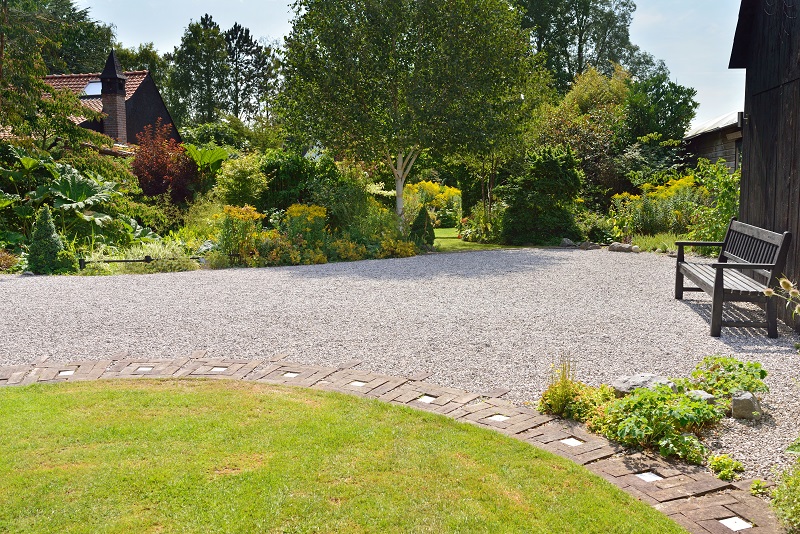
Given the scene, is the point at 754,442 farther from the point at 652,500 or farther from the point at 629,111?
the point at 629,111

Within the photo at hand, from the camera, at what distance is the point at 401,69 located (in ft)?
50.5

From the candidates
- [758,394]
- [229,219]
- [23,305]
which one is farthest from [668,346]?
[229,219]

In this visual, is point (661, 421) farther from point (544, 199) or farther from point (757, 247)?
point (544, 199)

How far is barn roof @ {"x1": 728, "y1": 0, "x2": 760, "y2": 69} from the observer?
825cm

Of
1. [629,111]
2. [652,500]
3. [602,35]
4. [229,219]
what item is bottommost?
[652,500]

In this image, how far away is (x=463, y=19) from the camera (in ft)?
49.1

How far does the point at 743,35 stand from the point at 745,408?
6.19m

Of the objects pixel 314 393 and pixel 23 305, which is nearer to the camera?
pixel 314 393

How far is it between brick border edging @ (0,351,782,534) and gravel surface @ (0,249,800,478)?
10.1 inches

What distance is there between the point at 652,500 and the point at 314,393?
251 centimetres

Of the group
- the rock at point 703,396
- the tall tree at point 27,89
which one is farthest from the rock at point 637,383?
the tall tree at point 27,89

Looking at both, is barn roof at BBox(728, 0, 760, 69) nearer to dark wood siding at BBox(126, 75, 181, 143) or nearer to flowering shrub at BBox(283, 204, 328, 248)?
flowering shrub at BBox(283, 204, 328, 248)

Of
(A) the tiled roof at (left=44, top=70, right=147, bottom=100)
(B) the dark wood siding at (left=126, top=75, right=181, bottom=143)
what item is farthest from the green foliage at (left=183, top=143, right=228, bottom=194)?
(B) the dark wood siding at (left=126, top=75, right=181, bottom=143)

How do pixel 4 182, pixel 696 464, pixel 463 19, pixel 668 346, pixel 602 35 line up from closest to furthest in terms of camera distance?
1. pixel 696 464
2. pixel 668 346
3. pixel 4 182
4. pixel 463 19
5. pixel 602 35
